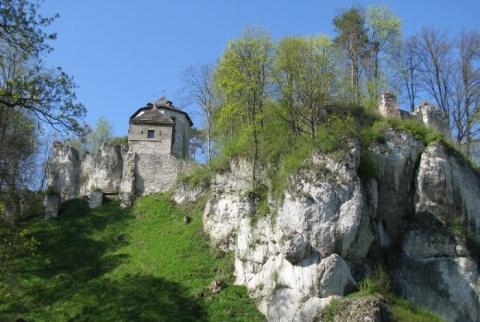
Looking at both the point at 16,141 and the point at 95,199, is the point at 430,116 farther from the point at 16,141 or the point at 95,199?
the point at 16,141

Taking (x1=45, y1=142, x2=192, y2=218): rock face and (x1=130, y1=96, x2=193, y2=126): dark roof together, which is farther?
(x1=130, y1=96, x2=193, y2=126): dark roof

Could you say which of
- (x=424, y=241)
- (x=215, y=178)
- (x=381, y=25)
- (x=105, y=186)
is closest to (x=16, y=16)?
(x=215, y=178)

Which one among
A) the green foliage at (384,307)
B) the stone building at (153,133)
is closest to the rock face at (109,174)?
the stone building at (153,133)

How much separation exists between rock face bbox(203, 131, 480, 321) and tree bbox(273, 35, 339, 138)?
309 centimetres

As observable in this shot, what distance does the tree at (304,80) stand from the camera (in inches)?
1007

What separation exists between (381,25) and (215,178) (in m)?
14.9

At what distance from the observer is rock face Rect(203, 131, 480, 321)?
2086 cm

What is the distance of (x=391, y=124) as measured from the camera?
84.4ft

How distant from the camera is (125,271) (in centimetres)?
2539

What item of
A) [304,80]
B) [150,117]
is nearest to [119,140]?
[150,117]

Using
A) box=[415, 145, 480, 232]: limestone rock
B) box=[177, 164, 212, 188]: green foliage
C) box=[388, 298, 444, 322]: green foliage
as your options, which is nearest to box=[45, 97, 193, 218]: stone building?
box=[177, 164, 212, 188]: green foliage

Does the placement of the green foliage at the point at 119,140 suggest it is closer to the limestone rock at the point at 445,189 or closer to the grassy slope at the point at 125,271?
the grassy slope at the point at 125,271

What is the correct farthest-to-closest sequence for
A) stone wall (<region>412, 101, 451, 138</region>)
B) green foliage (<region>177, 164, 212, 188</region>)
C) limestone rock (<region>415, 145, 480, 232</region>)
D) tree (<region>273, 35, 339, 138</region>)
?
green foliage (<region>177, 164, 212, 188</region>) < stone wall (<region>412, 101, 451, 138</region>) < tree (<region>273, 35, 339, 138</region>) < limestone rock (<region>415, 145, 480, 232</region>)

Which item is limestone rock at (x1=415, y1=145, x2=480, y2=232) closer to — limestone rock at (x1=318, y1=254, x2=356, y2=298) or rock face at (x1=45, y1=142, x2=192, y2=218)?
limestone rock at (x1=318, y1=254, x2=356, y2=298)
